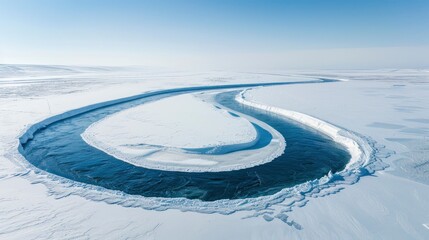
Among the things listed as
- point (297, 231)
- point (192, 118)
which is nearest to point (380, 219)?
point (297, 231)

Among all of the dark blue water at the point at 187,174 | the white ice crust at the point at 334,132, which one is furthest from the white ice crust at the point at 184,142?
the white ice crust at the point at 334,132

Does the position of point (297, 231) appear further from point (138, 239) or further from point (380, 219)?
point (138, 239)

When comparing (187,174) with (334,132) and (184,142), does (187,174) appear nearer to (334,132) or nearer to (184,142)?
(184,142)

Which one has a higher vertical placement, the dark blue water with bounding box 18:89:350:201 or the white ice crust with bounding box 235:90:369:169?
the white ice crust with bounding box 235:90:369:169

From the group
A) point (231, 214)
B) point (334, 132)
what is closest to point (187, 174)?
point (231, 214)

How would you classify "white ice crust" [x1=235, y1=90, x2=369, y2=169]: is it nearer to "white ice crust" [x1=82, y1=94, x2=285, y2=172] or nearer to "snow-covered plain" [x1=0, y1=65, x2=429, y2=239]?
"snow-covered plain" [x1=0, y1=65, x2=429, y2=239]

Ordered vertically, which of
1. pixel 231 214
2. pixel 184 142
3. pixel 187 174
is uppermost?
pixel 184 142

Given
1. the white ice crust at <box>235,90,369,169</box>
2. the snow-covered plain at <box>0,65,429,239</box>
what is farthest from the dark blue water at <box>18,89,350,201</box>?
the snow-covered plain at <box>0,65,429,239</box>

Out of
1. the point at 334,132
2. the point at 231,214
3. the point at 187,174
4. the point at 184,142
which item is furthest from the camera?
the point at 334,132
